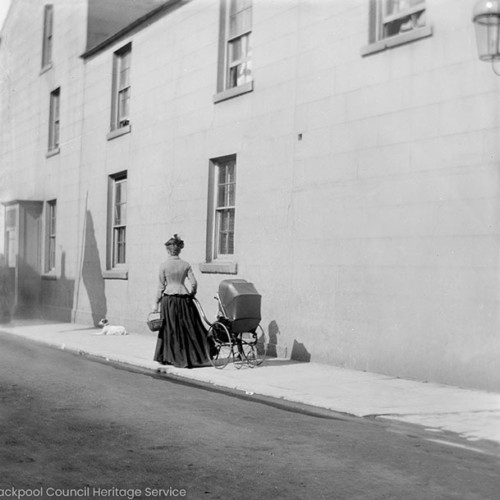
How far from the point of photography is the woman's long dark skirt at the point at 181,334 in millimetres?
→ 12016

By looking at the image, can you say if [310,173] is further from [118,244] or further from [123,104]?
[123,104]

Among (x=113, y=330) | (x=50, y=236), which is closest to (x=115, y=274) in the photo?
(x=113, y=330)

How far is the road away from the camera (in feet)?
17.0

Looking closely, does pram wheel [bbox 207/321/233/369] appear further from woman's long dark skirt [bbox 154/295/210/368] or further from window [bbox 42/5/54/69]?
window [bbox 42/5/54/69]

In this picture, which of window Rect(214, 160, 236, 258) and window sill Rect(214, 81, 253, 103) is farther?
window Rect(214, 160, 236, 258)

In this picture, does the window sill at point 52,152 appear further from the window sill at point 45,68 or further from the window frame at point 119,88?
the window frame at point 119,88

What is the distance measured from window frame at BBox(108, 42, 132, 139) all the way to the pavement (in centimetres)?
712

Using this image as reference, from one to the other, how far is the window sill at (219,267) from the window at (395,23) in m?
4.65

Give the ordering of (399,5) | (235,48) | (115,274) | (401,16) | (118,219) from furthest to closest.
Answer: (118,219), (115,274), (235,48), (399,5), (401,16)

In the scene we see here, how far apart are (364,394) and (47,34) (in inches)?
725

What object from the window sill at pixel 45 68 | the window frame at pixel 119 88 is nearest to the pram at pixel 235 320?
the window frame at pixel 119 88

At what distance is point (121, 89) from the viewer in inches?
776

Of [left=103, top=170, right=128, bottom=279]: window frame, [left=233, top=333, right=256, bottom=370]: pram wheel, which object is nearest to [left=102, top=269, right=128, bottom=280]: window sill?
[left=103, top=170, right=128, bottom=279]: window frame

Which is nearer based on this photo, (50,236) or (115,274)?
(115,274)
